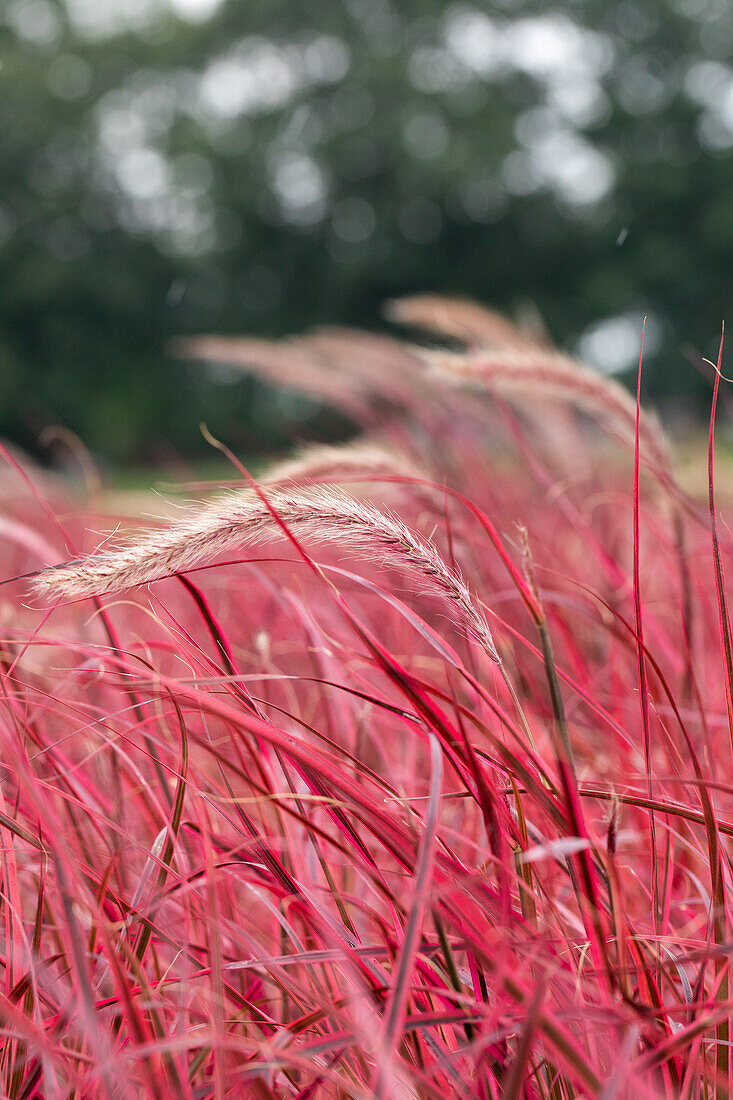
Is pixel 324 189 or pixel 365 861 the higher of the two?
pixel 324 189

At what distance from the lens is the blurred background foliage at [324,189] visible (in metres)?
13.9

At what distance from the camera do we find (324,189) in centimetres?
1452

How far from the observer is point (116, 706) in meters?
0.86

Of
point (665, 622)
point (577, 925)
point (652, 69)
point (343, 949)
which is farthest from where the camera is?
point (652, 69)

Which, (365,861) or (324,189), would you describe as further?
(324,189)

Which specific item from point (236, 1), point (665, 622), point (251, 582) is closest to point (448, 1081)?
point (251, 582)

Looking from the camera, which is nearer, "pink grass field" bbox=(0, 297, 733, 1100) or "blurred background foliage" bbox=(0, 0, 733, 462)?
"pink grass field" bbox=(0, 297, 733, 1100)

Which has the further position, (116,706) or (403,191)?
(403,191)

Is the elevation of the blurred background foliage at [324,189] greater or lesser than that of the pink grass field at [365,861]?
greater

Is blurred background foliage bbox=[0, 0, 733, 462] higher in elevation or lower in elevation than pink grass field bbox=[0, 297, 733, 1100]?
higher

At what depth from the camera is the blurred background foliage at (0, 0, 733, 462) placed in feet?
45.6

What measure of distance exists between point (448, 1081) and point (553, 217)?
617 inches

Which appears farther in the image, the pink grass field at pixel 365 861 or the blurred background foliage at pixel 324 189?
the blurred background foliage at pixel 324 189

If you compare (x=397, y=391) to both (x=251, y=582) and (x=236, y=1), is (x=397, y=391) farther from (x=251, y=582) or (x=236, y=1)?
(x=236, y=1)
